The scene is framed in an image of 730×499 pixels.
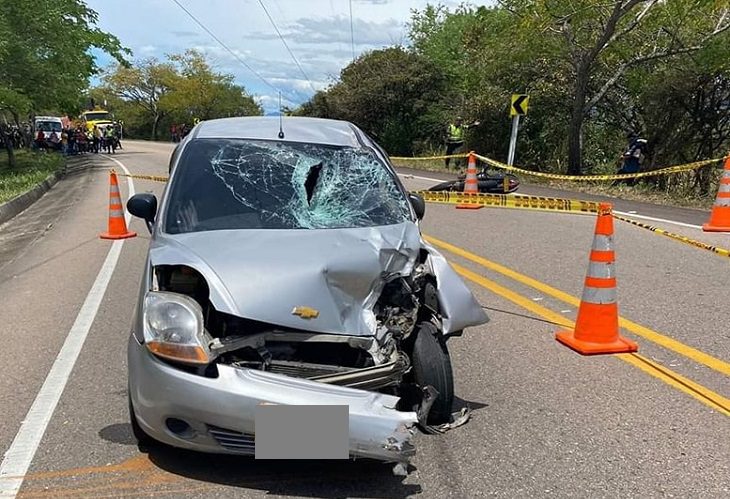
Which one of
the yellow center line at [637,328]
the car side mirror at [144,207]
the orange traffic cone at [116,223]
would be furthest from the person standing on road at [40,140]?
the car side mirror at [144,207]

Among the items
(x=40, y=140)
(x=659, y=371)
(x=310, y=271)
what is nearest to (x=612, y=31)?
(x=659, y=371)

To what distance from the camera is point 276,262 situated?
3.48 m

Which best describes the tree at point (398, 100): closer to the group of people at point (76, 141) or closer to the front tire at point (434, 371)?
the group of people at point (76, 141)

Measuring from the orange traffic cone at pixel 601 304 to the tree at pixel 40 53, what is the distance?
60.2 feet

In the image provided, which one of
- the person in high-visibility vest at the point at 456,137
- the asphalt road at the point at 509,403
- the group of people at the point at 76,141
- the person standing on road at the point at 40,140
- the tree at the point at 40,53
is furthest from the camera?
the group of people at the point at 76,141

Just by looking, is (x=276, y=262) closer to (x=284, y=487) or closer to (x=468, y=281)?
(x=284, y=487)

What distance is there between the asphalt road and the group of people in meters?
34.4

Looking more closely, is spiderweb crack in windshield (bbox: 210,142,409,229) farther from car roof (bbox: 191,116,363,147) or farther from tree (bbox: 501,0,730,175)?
tree (bbox: 501,0,730,175)

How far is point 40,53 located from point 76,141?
17.1m

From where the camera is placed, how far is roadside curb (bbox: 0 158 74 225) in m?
13.8

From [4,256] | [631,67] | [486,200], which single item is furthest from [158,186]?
[631,67]

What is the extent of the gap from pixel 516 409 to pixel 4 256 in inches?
321

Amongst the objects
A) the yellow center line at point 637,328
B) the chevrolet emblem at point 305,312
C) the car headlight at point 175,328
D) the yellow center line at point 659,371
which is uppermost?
the chevrolet emblem at point 305,312

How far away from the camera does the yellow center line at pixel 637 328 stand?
4730 millimetres
